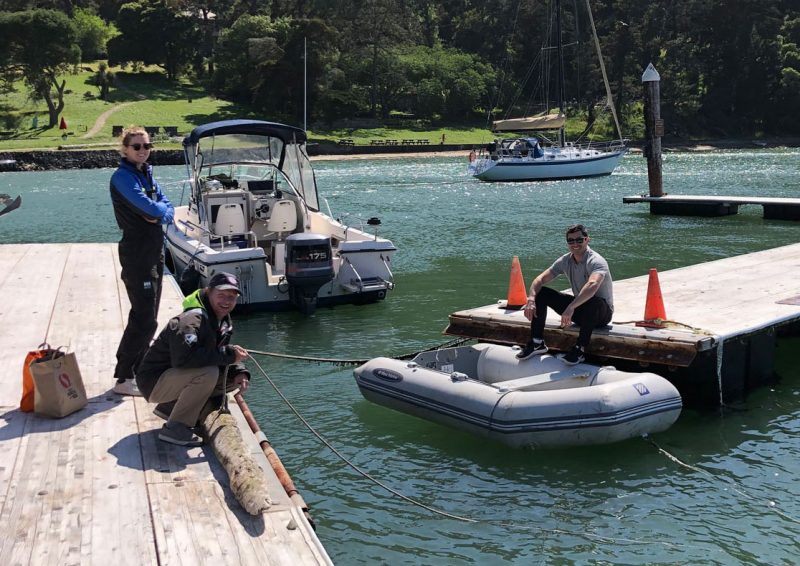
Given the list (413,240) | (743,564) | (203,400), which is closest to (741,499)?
(743,564)

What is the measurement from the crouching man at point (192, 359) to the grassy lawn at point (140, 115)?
6947 cm

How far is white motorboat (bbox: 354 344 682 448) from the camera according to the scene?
8.03 m

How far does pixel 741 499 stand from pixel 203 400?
4430 mm

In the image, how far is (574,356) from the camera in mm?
9148

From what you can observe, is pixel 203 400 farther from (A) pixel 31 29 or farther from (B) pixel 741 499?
(A) pixel 31 29

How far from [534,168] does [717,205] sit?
18.7 m

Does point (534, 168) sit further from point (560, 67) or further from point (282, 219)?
point (282, 219)

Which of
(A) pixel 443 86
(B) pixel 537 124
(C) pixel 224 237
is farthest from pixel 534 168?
(A) pixel 443 86

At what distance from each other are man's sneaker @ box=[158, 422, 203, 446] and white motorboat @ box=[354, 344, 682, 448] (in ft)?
9.15

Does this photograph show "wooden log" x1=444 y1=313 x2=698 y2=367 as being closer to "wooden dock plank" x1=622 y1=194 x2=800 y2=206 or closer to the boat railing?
the boat railing

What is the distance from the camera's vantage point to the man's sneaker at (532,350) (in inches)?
376

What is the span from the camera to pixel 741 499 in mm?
7590

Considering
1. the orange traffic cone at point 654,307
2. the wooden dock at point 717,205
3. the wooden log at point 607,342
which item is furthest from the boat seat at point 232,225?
the wooden dock at point 717,205

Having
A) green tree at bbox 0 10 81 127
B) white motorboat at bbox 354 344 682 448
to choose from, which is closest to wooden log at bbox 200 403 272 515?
white motorboat at bbox 354 344 682 448
